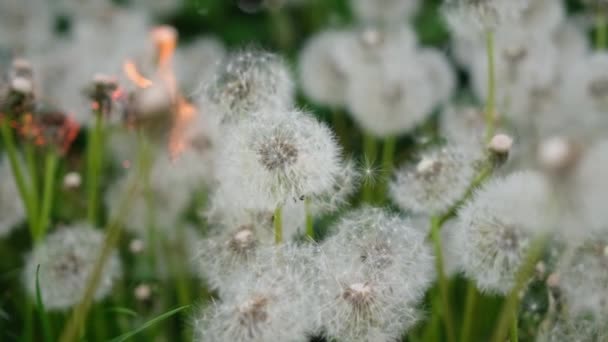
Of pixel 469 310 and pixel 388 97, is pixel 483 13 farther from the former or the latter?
pixel 469 310

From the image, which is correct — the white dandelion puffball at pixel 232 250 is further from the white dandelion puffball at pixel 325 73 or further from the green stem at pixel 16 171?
the white dandelion puffball at pixel 325 73

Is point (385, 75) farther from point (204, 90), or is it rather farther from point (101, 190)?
point (101, 190)

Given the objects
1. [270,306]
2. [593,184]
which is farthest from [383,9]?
[593,184]

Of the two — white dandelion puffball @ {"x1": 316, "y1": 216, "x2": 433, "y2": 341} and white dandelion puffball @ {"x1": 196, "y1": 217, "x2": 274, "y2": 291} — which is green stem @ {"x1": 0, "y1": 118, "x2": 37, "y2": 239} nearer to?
white dandelion puffball @ {"x1": 196, "y1": 217, "x2": 274, "y2": 291}

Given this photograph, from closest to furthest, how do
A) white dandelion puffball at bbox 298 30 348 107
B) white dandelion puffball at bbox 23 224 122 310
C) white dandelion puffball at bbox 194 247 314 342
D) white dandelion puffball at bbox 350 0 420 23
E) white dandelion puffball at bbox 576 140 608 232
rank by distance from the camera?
white dandelion puffball at bbox 576 140 608 232, white dandelion puffball at bbox 194 247 314 342, white dandelion puffball at bbox 23 224 122 310, white dandelion puffball at bbox 298 30 348 107, white dandelion puffball at bbox 350 0 420 23

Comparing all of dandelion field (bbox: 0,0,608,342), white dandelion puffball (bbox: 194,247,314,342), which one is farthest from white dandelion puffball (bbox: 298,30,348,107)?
white dandelion puffball (bbox: 194,247,314,342)
